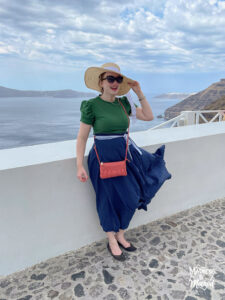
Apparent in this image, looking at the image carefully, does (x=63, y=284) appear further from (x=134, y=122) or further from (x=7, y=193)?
(x=134, y=122)

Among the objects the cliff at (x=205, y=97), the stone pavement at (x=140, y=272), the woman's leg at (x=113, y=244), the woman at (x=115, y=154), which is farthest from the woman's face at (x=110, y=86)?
the cliff at (x=205, y=97)

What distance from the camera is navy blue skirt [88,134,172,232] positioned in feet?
4.91

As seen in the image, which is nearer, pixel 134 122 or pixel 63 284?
pixel 63 284

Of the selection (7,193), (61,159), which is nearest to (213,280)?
(61,159)

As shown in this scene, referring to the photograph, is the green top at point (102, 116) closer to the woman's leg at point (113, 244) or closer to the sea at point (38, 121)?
the woman's leg at point (113, 244)

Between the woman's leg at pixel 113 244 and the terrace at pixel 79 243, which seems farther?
the woman's leg at pixel 113 244

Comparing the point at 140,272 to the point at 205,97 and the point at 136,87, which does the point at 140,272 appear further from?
the point at 205,97

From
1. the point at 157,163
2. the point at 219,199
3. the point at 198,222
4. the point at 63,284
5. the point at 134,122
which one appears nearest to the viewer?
the point at 63,284

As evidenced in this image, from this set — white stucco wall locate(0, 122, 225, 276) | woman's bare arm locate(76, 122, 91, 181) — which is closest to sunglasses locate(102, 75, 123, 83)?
woman's bare arm locate(76, 122, 91, 181)

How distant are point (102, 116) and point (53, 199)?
651 mm

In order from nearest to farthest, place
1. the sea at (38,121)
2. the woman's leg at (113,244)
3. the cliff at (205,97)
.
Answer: the woman's leg at (113,244) < the cliff at (205,97) < the sea at (38,121)

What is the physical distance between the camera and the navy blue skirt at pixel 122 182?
1.50m

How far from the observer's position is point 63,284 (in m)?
1.47

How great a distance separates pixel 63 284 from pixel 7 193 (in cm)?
66
